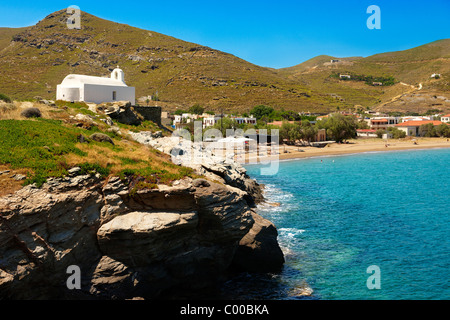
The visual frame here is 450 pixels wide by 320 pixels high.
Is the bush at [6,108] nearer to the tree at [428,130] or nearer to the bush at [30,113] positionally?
the bush at [30,113]

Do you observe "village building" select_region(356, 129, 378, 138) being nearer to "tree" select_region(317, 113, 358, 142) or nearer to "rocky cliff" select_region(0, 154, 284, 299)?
"tree" select_region(317, 113, 358, 142)

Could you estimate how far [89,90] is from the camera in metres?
32.3

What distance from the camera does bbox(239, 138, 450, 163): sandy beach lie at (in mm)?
66438

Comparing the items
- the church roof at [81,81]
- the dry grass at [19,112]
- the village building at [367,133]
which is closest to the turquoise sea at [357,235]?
the dry grass at [19,112]

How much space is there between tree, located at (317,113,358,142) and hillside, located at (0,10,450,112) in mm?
40181

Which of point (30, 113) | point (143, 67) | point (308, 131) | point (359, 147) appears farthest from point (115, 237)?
point (143, 67)

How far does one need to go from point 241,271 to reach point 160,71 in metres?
135

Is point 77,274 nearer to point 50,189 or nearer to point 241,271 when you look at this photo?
point 50,189

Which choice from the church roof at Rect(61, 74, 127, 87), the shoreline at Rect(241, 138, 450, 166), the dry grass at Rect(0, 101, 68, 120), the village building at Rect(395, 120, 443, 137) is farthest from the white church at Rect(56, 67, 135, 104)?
the village building at Rect(395, 120, 443, 137)

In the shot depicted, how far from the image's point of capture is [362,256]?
20.0 meters

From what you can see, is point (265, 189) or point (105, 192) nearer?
point (105, 192)

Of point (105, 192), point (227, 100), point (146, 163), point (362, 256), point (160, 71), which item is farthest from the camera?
point (160, 71)
